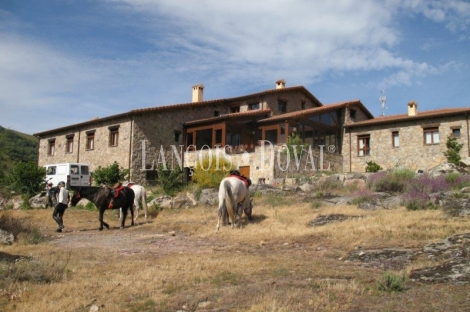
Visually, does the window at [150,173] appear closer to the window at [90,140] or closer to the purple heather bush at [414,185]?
the window at [90,140]

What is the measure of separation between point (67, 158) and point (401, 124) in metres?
24.9

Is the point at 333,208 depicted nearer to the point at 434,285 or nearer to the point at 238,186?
the point at 238,186

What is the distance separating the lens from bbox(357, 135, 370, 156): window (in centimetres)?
3253

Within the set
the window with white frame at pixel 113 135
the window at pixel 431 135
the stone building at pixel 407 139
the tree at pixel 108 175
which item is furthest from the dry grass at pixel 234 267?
the window at pixel 431 135

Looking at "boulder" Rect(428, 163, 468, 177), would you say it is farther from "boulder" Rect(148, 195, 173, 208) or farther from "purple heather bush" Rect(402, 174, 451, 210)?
"boulder" Rect(148, 195, 173, 208)

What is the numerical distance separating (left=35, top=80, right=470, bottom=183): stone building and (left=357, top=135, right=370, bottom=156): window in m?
0.07

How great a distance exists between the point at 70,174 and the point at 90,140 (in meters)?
5.66

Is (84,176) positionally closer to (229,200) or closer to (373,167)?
(229,200)

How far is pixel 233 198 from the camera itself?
15.3m

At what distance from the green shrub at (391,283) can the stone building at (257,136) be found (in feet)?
60.9

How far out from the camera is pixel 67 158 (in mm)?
34344

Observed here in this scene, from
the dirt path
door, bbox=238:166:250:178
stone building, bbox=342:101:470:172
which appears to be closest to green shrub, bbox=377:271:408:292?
the dirt path

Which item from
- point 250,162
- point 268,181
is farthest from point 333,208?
point 250,162

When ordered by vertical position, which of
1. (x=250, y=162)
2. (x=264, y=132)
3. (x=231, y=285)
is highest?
(x=264, y=132)
